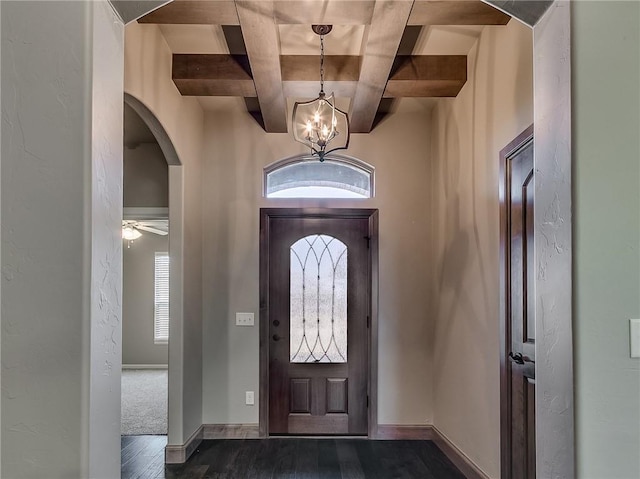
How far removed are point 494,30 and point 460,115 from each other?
782 millimetres

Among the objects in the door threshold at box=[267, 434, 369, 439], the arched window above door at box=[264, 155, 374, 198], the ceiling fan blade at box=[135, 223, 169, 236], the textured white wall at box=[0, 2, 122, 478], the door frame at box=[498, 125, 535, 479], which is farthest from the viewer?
the ceiling fan blade at box=[135, 223, 169, 236]

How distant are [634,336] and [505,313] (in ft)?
4.65

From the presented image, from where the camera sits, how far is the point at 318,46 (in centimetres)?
320

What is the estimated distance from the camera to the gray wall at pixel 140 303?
7504 millimetres

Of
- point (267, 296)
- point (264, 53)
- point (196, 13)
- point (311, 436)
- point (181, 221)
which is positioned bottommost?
point (311, 436)

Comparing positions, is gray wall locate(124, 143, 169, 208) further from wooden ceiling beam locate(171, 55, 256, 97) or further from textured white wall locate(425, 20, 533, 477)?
textured white wall locate(425, 20, 533, 477)

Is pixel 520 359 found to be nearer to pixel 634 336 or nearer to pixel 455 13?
pixel 634 336

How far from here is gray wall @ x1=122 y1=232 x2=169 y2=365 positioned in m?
7.50

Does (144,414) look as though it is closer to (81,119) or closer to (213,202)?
(213,202)

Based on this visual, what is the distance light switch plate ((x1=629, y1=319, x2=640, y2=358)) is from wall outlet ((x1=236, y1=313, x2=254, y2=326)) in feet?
10.6

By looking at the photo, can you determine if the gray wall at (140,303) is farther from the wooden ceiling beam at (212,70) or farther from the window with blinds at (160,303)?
the wooden ceiling beam at (212,70)

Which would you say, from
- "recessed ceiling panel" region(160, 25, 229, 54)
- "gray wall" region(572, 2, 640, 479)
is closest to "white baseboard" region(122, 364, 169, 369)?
"recessed ceiling panel" region(160, 25, 229, 54)

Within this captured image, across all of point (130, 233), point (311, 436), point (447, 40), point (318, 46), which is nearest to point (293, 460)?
point (311, 436)

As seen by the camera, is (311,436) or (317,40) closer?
(317,40)
